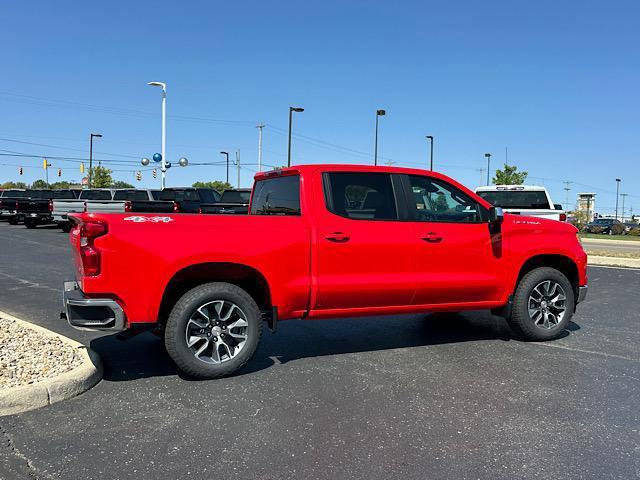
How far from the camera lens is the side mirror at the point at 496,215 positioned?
5.63 metres

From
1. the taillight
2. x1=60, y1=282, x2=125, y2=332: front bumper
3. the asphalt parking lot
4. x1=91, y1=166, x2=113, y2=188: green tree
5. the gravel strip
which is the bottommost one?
the asphalt parking lot

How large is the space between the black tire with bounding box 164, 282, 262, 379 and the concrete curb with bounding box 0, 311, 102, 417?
67 cm

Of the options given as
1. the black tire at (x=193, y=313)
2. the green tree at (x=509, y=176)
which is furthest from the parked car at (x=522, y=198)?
the green tree at (x=509, y=176)

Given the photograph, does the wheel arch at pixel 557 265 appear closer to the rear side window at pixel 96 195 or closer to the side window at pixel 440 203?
the side window at pixel 440 203

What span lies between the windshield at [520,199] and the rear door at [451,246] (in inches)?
341

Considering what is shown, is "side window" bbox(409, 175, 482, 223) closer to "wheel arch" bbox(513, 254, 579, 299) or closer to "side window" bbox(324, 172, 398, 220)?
"side window" bbox(324, 172, 398, 220)

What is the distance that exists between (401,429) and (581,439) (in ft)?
3.86

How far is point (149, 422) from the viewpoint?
3.86 metres

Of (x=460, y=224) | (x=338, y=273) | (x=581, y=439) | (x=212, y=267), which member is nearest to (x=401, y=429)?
(x=581, y=439)

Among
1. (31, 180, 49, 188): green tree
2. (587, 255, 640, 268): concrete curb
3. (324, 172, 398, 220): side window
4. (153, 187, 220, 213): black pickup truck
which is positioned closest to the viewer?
(324, 172, 398, 220): side window

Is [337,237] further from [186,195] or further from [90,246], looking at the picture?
[186,195]

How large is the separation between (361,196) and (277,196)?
3.03ft

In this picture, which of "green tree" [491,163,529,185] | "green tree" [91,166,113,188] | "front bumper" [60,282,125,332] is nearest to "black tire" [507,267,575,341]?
"front bumper" [60,282,125,332]

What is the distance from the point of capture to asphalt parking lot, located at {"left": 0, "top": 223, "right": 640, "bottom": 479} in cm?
325
